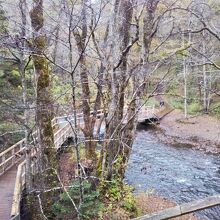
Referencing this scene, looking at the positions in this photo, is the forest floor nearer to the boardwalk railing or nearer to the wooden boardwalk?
the boardwalk railing

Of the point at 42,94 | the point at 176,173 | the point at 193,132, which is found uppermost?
the point at 42,94

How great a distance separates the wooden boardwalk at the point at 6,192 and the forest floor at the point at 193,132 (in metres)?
13.0

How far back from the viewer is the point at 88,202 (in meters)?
8.91

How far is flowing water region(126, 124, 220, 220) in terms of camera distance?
14.4 metres

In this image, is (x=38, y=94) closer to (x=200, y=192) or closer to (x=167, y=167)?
(x=200, y=192)

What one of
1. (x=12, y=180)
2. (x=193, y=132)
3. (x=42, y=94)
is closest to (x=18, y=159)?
(x=12, y=180)

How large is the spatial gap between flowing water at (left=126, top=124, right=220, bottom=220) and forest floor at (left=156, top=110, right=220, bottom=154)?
128 cm

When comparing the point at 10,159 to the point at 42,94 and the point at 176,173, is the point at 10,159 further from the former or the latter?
the point at 176,173

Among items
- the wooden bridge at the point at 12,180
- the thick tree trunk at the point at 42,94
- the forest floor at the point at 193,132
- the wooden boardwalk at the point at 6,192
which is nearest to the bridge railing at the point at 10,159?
the wooden bridge at the point at 12,180

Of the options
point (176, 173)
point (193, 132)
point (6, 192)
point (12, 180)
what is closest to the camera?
point (6, 192)

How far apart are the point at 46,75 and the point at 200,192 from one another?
349 inches

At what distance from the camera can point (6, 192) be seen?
38.1ft

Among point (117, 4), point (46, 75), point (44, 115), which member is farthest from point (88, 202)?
point (117, 4)

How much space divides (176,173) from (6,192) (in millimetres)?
9142
